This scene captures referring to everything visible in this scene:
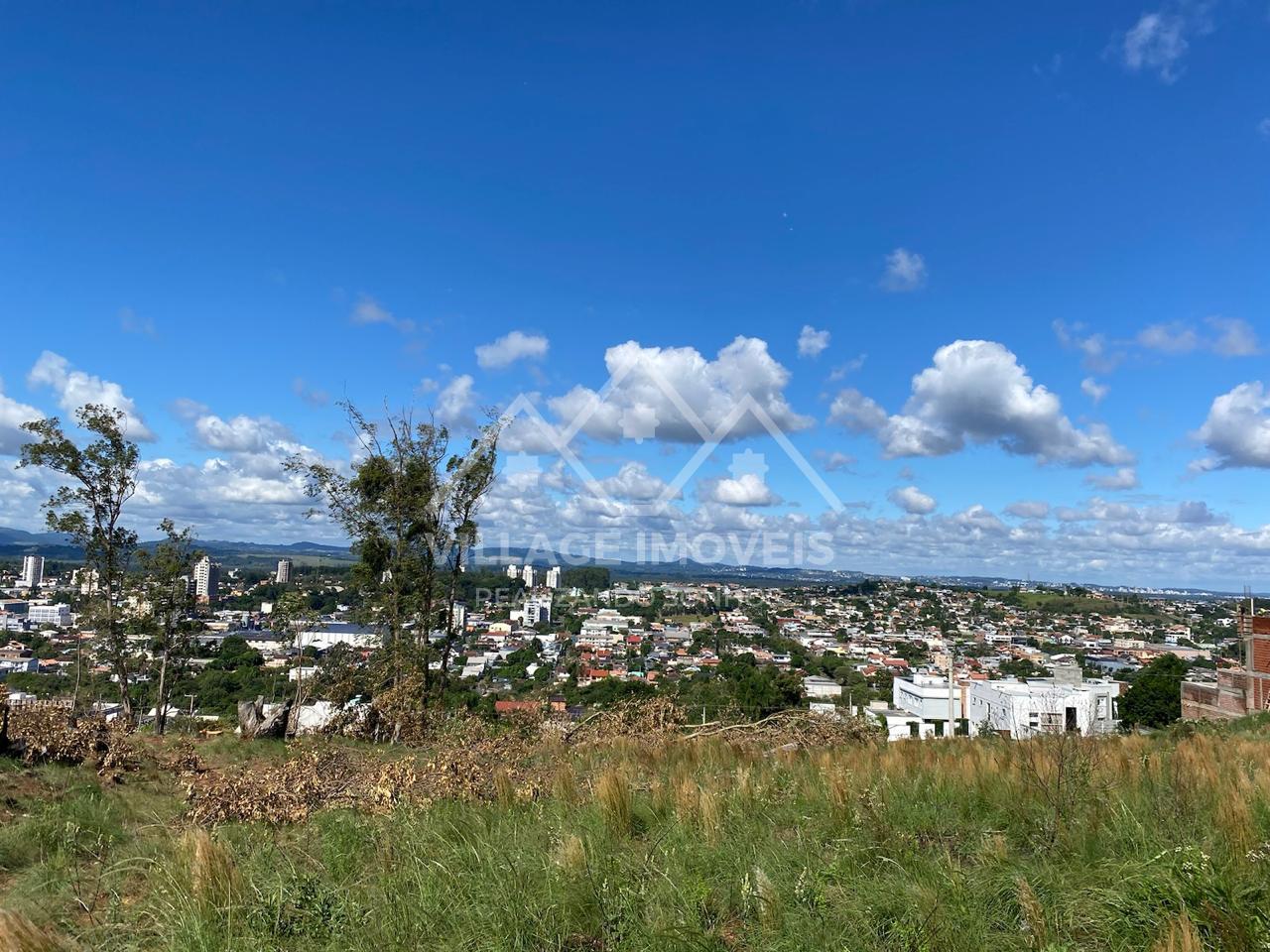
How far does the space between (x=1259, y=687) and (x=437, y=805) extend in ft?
84.6

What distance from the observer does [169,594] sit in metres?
15.3

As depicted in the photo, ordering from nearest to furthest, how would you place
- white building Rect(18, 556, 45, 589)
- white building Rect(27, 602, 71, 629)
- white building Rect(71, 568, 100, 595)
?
1. white building Rect(71, 568, 100, 595)
2. white building Rect(27, 602, 71, 629)
3. white building Rect(18, 556, 45, 589)

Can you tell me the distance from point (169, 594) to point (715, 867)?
1559 cm

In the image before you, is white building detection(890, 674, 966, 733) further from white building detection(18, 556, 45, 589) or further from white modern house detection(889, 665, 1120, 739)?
white building detection(18, 556, 45, 589)

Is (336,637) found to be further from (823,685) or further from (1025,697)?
(823,685)

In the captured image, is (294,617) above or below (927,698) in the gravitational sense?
above

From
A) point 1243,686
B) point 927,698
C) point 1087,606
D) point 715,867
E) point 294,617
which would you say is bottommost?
point 927,698

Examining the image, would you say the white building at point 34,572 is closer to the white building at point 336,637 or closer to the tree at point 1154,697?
the white building at point 336,637

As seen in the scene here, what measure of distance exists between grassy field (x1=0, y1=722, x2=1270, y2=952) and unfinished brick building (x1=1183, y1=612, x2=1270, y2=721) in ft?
68.2

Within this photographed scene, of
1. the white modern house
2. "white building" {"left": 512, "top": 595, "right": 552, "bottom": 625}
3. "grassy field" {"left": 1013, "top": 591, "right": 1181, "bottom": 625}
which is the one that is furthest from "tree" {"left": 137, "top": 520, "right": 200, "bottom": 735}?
"grassy field" {"left": 1013, "top": 591, "right": 1181, "bottom": 625}

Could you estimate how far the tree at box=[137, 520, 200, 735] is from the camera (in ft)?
49.7

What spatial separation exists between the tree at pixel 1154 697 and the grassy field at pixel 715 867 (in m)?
28.2

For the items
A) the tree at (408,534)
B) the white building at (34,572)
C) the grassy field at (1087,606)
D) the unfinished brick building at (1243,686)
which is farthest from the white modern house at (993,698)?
the white building at (34,572)

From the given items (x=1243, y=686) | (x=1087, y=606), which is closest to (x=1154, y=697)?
(x=1243, y=686)
